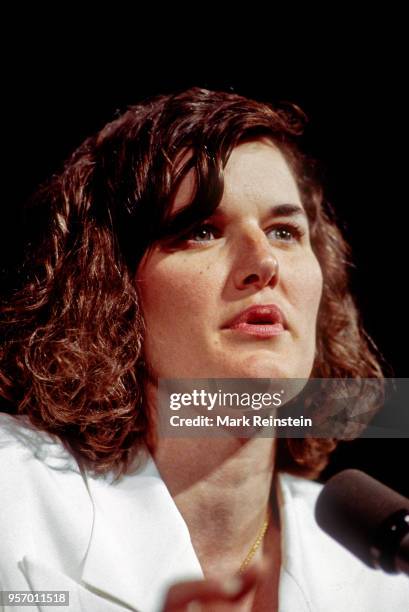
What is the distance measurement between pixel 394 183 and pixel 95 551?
960 millimetres

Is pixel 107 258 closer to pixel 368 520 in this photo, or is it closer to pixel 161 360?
pixel 161 360

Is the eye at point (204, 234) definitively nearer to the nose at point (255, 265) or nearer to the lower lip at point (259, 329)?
the nose at point (255, 265)

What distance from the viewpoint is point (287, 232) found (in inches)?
47.8

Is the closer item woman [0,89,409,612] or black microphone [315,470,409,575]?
black microphone [315,470,409,575]

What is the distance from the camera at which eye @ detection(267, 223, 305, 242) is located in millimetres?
1190

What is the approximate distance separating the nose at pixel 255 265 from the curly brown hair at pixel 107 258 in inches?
3.8

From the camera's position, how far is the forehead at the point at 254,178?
1.13 meters

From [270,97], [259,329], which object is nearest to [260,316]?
[259,329]

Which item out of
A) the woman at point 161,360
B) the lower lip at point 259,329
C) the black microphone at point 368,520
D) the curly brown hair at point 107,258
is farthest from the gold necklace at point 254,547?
the black microphone at point 368,520

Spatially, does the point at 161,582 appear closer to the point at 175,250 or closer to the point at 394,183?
the point at 175,250

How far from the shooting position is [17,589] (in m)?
0.93

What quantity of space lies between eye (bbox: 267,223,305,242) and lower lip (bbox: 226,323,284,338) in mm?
206

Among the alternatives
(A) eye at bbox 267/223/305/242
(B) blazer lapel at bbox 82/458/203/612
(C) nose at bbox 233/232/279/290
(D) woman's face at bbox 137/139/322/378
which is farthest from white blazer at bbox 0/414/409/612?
(A) eye at bbox 267/223/305/242

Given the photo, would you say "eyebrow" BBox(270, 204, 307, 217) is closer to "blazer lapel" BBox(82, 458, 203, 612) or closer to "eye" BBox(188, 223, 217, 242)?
"eye" BBox(188, 223, 217, 242)
